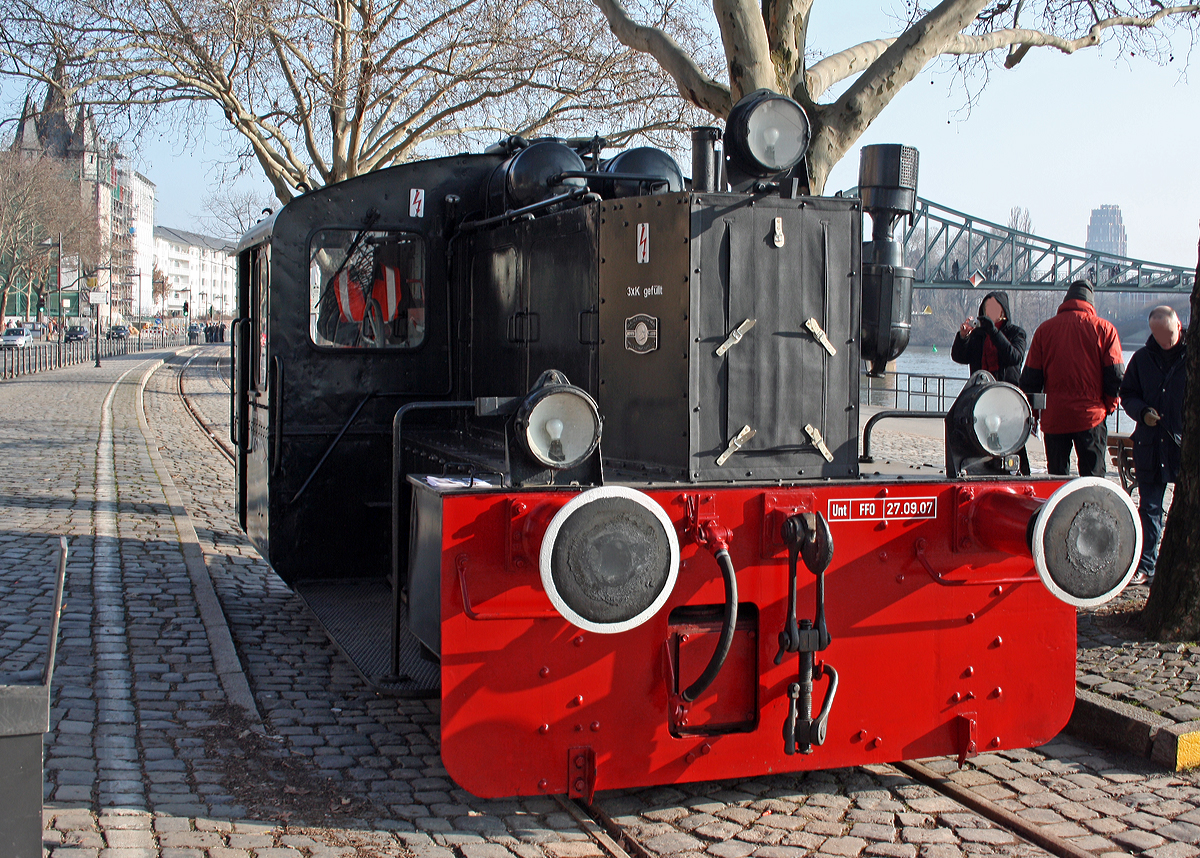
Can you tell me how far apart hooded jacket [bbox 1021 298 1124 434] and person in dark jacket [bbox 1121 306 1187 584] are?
16cm

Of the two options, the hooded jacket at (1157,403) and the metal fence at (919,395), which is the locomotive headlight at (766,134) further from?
the metal fence at (919,395)

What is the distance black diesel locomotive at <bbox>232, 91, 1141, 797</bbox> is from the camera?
3.66 meters

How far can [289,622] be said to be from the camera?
21.9 feet

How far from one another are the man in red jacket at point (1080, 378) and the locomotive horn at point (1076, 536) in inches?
155

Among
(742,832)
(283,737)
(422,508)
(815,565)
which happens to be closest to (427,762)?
(283,737)

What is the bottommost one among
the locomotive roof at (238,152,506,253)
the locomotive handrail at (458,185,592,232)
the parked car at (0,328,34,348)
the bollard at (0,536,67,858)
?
the bollard at (0,536,67,858)

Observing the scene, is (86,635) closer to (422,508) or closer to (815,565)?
(422,508)

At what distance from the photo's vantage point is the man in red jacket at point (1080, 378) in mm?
7645

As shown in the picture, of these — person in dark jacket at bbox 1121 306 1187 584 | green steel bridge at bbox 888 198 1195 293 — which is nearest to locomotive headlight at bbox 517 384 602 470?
person in dark jacket at bbox 1121 306 1187 584

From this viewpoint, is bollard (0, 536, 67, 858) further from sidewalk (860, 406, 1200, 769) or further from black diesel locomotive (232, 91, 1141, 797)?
sidewalk (860, 406, 1200, 769)

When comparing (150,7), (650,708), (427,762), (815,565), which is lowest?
(427,762)

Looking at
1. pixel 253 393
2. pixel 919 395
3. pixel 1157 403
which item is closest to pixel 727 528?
pixel 253 393

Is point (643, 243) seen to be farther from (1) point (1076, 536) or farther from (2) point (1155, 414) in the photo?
(2) point (1155, 414)

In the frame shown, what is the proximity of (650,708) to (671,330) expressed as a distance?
147 centimetres
